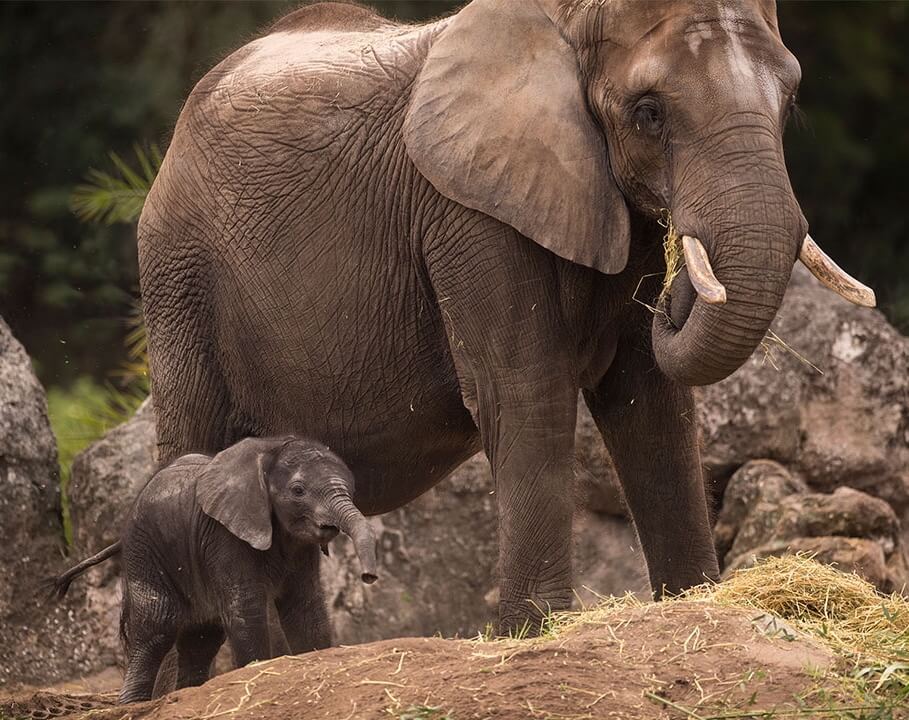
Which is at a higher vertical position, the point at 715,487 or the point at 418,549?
the point at 715,487

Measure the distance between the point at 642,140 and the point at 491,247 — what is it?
0.63 meters

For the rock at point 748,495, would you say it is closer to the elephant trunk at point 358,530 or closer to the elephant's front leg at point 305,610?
the elephant's front leg at point 305,610

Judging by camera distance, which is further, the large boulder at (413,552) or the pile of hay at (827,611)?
the large boulder at (413,552)

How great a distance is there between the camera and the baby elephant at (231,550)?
6.12 m

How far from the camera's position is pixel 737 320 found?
541 cm

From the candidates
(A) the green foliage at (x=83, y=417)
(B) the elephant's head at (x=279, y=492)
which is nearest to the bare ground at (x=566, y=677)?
(B) the elephant's head at (x=279, y=492)

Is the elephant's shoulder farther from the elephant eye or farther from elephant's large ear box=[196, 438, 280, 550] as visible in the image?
elephant's large ear box=[196, 438, 280, 550]

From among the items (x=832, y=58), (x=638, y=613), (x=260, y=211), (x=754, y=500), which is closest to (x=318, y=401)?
(x=260, y=211)

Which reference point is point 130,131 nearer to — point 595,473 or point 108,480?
point 108,480

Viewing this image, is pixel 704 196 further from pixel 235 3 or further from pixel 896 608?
pixel 235 3

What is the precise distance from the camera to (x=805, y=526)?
8.40 m

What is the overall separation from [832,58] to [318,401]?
23.2 feet

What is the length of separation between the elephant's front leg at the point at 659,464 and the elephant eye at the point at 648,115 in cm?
106

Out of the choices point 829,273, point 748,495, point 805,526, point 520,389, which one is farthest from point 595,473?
point 829,273
